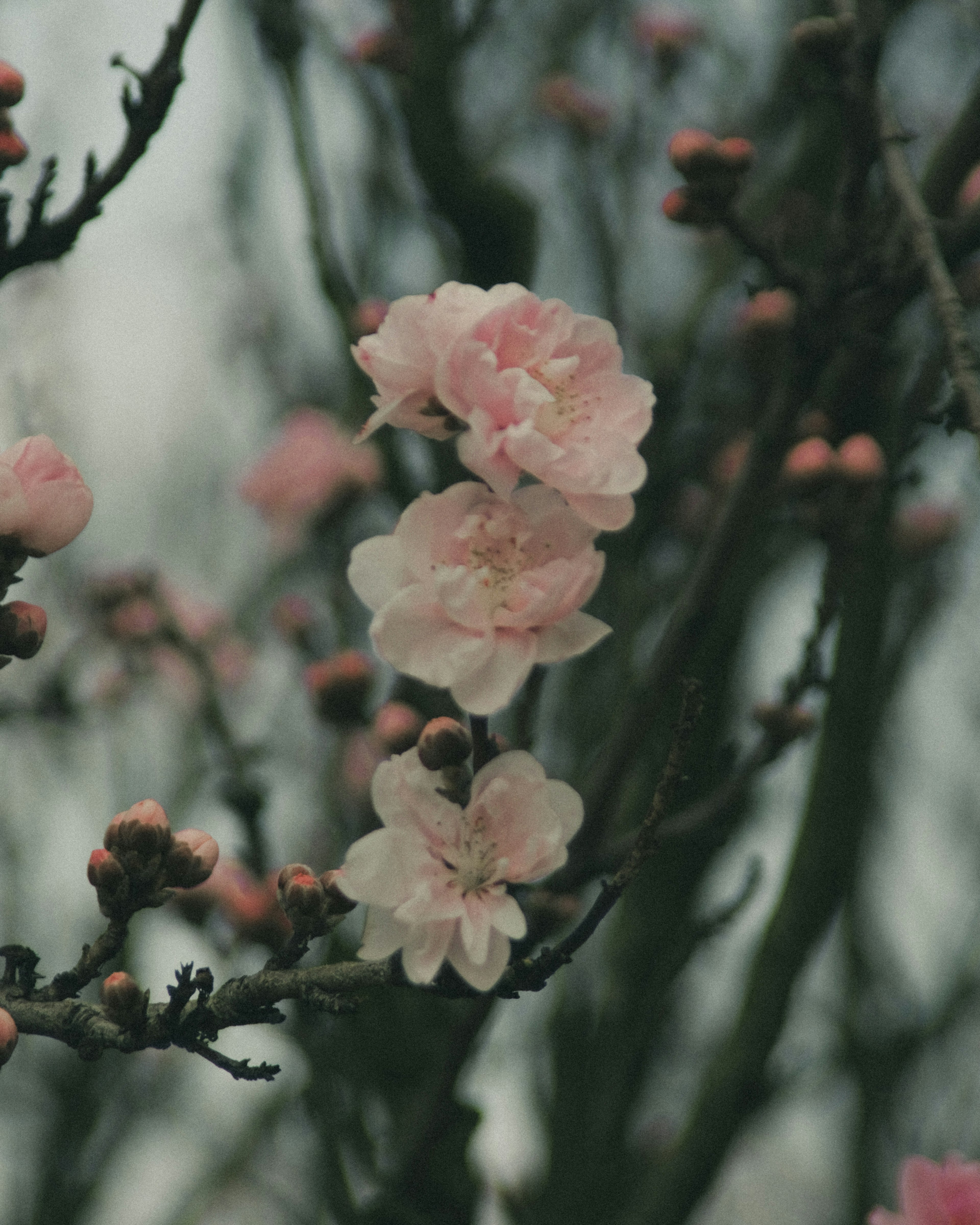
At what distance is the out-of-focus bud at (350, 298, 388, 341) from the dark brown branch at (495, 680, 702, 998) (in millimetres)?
1345

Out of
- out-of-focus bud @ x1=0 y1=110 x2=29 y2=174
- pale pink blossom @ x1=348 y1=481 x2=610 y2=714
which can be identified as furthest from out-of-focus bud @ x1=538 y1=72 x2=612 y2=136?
pale pink blossom @ x1=348 y1=481 x2=610 y2=714

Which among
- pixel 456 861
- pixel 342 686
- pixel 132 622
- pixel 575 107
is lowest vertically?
pixel 132 622

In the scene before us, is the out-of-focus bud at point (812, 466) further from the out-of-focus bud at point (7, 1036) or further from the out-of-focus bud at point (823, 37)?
the out-of-focus bud at point (7, 1036)

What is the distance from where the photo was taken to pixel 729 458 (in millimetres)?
2641

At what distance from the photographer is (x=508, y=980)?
0.95m

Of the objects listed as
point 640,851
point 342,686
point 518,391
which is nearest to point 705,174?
point 518,391

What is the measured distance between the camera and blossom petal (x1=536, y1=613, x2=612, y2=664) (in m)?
0.98

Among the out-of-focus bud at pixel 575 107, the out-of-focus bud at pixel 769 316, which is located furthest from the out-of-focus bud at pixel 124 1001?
the out-of-focus bud at pixel 575 107

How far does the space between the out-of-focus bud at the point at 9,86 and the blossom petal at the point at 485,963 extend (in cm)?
123

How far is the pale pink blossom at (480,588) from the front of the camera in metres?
0.94

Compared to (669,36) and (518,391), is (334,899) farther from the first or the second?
(669,36)

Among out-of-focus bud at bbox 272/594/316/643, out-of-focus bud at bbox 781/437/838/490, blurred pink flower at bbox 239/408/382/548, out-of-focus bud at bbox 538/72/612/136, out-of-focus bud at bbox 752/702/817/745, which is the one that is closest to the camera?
out-of-focus bud at bbox 752/702/817/745

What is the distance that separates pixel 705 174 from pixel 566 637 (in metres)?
0.96

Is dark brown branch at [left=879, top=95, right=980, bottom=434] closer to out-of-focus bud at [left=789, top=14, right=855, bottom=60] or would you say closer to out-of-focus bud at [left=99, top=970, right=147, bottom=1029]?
out-of-focus bud at [left=789, top=14, right=855, bottom=60]
